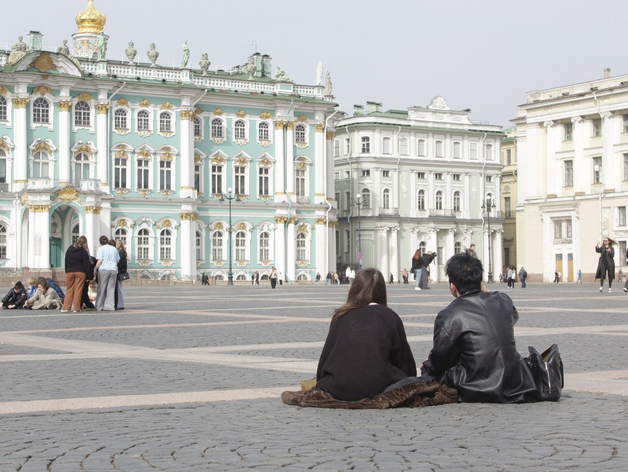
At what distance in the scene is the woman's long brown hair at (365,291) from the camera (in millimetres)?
8859

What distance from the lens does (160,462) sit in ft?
21.2

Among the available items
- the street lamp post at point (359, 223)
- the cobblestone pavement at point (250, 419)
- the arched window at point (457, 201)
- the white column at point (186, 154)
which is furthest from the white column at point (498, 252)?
the cobblestone pavement at point (250, 419)

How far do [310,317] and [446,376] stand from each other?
43.0 ft

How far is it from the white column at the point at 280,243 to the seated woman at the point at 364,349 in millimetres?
69116

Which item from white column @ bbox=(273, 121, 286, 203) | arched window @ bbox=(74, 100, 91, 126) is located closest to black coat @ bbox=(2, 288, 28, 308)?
arched window @ bbox=(74, 100, 91, 126)

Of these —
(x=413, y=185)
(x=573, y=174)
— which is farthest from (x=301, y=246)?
(x=573, y=174)

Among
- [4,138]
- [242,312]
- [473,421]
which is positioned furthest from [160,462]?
[4,138]

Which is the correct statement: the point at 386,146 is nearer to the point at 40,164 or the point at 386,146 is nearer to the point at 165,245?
the point at 165,245

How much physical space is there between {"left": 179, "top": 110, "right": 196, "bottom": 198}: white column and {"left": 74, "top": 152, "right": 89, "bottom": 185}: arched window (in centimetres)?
654

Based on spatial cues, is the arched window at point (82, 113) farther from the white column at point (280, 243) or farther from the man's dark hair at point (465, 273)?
the man's dark hair at point (465, 273)

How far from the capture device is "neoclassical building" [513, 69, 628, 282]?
77188 millimetres

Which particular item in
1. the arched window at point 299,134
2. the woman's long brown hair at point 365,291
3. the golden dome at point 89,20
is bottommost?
the woman's long brown hair at point 365,291

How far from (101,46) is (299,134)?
15406mm

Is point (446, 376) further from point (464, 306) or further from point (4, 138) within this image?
point (4, 138)
